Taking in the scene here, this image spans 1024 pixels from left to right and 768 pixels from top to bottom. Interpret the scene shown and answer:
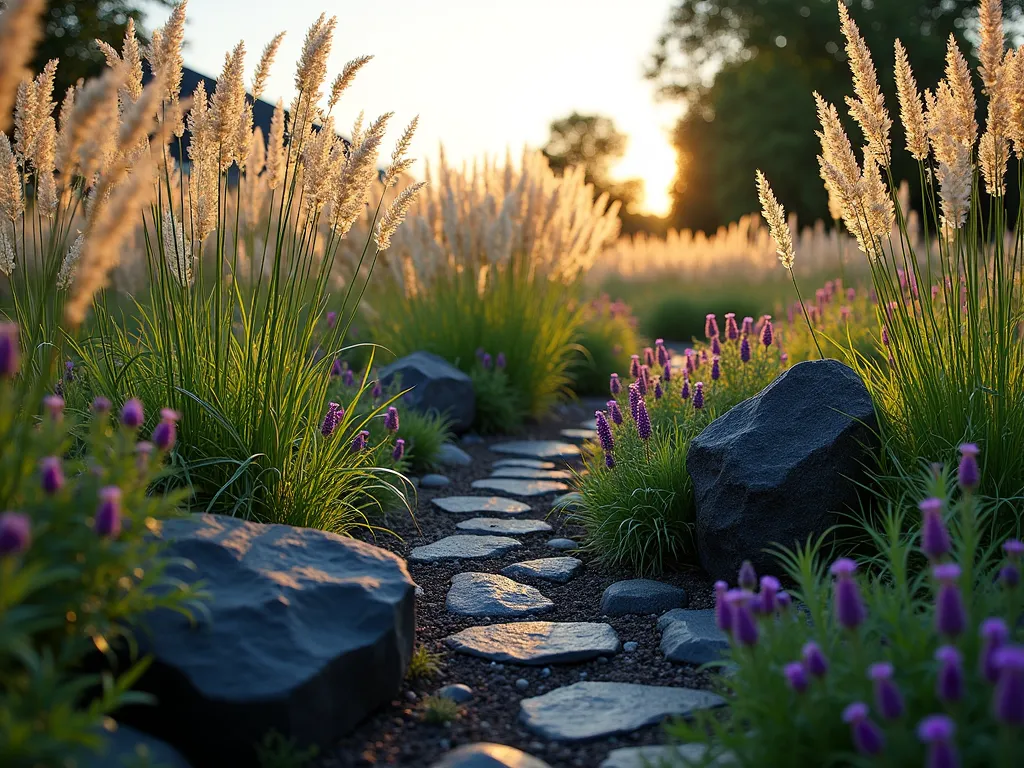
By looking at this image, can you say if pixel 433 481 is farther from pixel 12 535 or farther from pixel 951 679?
pixel 951 679

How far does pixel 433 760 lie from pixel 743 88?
25256 millimetres

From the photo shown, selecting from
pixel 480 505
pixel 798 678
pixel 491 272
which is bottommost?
pixel 480 505

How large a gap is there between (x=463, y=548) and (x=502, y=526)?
1.22 ft

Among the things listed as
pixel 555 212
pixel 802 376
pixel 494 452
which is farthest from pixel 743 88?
pixel 802 376

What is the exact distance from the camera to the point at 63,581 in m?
1.49

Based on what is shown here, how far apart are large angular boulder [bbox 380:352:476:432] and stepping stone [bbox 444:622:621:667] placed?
2.68 m

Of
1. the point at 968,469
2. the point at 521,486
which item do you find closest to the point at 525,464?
the point at 521,486

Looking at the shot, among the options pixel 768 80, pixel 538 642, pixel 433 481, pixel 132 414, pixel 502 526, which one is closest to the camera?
pixel 132 414

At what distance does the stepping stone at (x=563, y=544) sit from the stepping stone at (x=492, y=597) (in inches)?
17.7

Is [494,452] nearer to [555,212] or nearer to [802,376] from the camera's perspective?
[555,212]

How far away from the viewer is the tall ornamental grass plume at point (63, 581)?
4.12 feet

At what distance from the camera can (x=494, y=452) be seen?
548 centimetres

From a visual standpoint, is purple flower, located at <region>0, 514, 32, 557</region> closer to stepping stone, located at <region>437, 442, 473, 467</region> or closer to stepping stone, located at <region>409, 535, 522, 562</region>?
stepping stone, located at <region>409, 535, 522, 562</region>

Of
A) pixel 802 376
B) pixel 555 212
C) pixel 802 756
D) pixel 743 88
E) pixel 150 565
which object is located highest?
pixel 743 88
